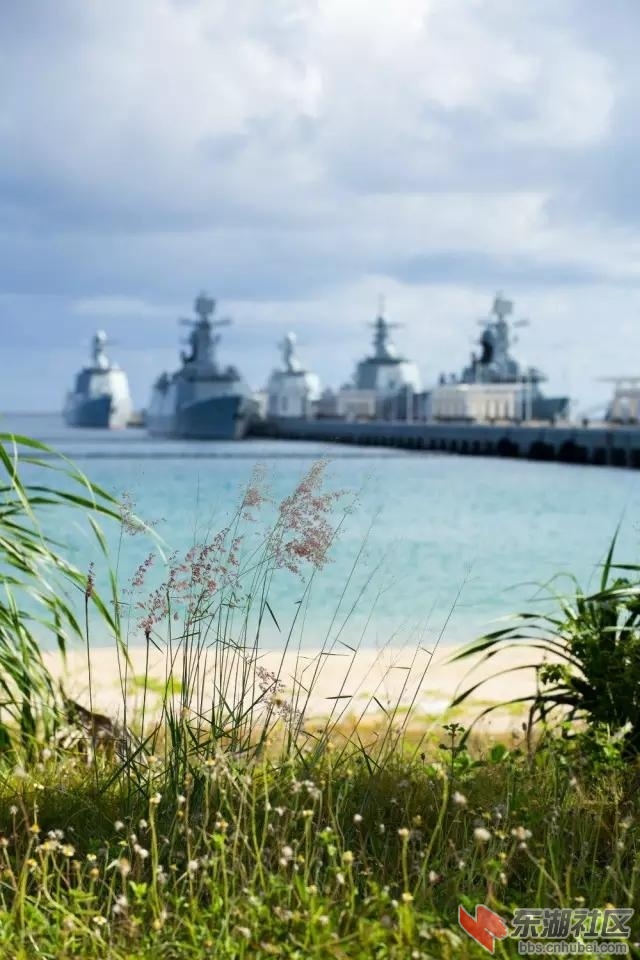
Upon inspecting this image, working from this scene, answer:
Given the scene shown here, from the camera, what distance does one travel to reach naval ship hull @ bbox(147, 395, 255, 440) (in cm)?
8888

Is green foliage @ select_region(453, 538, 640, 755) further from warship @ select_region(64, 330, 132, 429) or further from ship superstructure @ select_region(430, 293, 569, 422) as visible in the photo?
warship @ select_region(64, 330, 132, 429)

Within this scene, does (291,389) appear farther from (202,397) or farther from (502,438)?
(502,438)

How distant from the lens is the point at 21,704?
4.26 metres

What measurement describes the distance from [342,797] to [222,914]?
1.72 feet

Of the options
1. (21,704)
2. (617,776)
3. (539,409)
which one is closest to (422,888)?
(617,776)

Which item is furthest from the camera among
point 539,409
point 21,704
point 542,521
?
point 539,409

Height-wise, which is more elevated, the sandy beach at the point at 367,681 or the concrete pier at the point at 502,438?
the concrete pier at the point at 502,438

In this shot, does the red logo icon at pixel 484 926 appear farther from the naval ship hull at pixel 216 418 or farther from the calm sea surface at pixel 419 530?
the naval ship hull at pixel 216 418

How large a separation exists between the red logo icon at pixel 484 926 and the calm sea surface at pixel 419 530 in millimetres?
629

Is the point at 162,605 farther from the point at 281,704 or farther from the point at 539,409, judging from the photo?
the point at 539,409

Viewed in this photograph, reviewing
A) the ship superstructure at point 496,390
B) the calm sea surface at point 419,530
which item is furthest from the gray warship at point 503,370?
the calm sea surface at point 419,530

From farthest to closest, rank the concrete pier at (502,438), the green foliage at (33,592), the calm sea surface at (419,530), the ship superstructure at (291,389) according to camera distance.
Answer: the ship superstructure at (291,389) < the concrete pier at (502,438) < the calm sea surface at (419,530) < the green foliage at (33,592)

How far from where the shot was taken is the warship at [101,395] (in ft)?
396

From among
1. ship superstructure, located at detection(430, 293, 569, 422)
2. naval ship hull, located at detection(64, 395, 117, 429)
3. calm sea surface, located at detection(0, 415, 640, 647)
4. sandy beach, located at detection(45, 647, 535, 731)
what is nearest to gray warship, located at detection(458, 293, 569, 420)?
ship superstructure, located at detection(430, 293, 569, 422)
